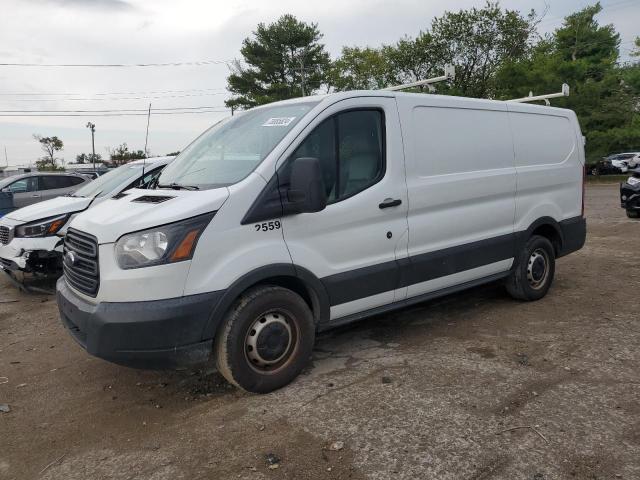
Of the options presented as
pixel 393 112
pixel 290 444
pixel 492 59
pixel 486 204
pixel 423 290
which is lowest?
pixel 290 444

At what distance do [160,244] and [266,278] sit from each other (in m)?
0.73

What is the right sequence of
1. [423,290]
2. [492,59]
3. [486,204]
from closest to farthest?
[423,290] → [486,204] → [492,59]

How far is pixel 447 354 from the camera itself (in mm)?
4273

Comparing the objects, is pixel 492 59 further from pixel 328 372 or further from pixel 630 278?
pixel 328 372

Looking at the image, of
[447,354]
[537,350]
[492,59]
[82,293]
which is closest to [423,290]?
[447,354]

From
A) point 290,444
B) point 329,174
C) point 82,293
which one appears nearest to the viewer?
point 290,444

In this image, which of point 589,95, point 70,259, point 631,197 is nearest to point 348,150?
point 70,259

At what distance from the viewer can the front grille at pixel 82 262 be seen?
339 cm

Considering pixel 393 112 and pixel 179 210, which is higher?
pixel 393 112

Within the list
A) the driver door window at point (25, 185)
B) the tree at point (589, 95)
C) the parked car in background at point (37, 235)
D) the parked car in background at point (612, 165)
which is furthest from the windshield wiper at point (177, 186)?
the parked car in background at point (612, 165)

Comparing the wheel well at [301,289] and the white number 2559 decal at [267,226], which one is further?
the wheel well at [301,289]

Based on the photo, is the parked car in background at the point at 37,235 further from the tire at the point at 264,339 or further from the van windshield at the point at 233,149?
the tire at the point at 264,339

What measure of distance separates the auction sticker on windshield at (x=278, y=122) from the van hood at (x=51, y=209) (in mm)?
4097

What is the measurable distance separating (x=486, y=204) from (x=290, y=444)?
3042mm
